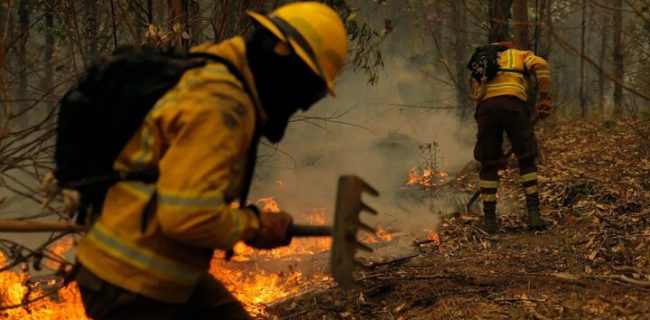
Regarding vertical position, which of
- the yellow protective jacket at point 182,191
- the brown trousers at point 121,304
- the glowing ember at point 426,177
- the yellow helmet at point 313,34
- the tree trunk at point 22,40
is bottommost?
the glowing ember at point 426,177

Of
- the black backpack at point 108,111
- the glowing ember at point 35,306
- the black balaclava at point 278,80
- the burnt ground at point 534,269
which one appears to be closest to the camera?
the black backpack at point 108,111

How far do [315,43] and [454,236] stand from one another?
4884 mm

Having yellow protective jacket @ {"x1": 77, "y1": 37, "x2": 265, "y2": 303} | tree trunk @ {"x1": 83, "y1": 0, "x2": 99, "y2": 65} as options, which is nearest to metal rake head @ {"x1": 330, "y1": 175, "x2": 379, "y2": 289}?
yellow protective jacket @ {"x1": 77, "y1": 37, "x2": 265, "y2": 303}

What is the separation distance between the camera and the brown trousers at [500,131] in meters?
6.61

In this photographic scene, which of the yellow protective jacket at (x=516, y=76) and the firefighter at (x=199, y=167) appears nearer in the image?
the firefighter at (x=199, y=167)

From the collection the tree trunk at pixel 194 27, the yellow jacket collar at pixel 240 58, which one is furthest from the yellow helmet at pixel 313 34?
the tree trunk at pixel 194 27

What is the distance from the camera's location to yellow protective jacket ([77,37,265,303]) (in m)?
1.91

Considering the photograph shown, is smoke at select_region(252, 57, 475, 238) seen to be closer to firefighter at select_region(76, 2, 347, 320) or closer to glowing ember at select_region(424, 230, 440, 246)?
glowing ember at select_region(424, 230, 440, 246)

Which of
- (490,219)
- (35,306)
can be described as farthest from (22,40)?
(490,219)

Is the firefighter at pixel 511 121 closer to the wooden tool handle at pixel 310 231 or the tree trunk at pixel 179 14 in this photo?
the tree trunk at pixel 179 14

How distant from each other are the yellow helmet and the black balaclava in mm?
40

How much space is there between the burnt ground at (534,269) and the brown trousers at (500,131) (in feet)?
2.38

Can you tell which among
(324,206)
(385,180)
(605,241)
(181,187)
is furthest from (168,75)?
(385,180)

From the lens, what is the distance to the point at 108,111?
82.4 inches
